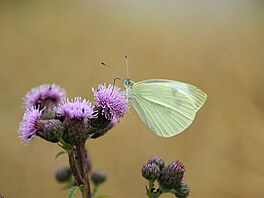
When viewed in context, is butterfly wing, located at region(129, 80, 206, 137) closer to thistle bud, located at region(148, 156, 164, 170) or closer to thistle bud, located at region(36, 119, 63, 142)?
thistle bud, located at region(148, 156, 164, 170)

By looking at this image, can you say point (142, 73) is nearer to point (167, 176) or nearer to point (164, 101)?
point (164, 101)

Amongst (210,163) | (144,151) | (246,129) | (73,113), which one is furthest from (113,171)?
(73,113)

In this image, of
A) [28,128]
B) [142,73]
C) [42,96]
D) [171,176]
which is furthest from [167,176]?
[142,73]

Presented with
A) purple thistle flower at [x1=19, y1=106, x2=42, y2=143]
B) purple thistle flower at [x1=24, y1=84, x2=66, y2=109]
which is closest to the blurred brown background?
purple thistle flower at [x1=24, y1=84, x2=66, y2=109]

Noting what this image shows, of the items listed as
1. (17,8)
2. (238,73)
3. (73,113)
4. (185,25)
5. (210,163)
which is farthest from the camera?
(17,8)

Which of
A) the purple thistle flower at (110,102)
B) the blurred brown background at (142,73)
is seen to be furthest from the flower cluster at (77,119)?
the blurred brown background at (142,73)

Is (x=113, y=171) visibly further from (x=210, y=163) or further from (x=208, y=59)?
(x=208, y=59)
